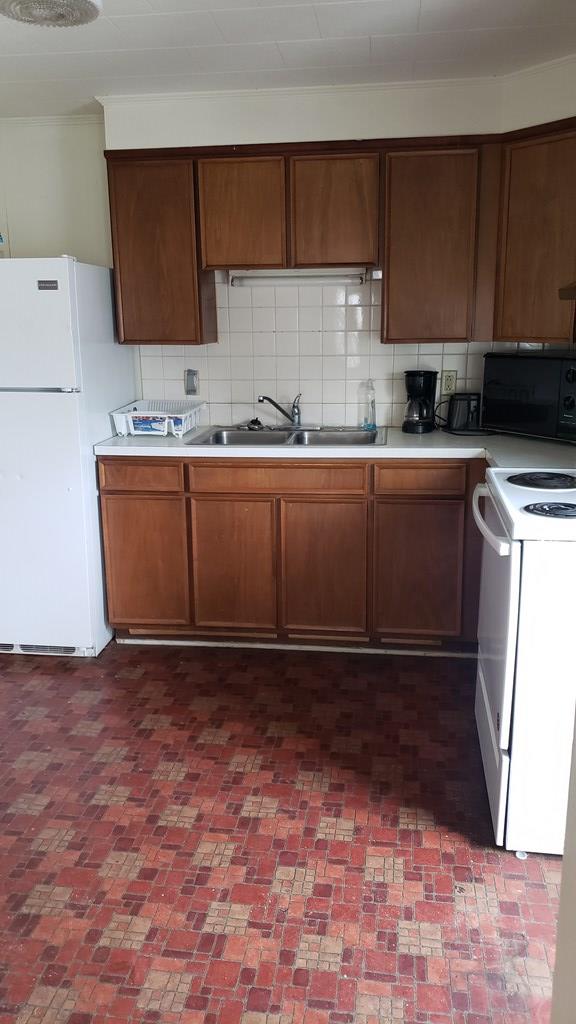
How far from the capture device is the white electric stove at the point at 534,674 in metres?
2.08

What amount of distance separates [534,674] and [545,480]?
72cm

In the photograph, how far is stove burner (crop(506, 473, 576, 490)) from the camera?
2.50 m

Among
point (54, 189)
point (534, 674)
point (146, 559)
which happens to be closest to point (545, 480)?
point (534, 674)

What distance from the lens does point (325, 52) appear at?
2.92 metres

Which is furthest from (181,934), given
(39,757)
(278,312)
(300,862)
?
(278,312)

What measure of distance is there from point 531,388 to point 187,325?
4.91ft

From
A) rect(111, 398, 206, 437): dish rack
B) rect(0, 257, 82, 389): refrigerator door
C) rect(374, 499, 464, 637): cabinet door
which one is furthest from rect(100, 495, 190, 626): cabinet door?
rect(374, 499, 464, 637): cabinet door

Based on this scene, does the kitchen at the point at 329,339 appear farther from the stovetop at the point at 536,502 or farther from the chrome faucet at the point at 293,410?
the stovetop at the point at 536,502

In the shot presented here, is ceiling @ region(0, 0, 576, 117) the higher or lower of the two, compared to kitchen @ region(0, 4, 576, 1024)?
higher

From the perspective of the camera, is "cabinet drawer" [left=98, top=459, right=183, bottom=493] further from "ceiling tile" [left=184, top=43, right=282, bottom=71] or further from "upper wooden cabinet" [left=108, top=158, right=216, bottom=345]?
"ceiling tile" [left=184, top=43, right=282, bottom=71]

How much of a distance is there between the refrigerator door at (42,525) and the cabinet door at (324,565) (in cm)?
86

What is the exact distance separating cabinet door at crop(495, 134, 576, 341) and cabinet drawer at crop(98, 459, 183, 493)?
1502 mm

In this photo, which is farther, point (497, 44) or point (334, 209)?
point (334, 209)

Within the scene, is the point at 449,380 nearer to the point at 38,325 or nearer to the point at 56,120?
the point at 38,325
